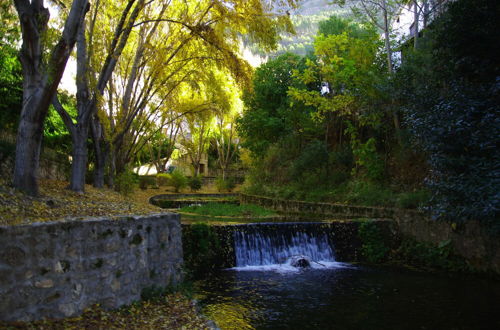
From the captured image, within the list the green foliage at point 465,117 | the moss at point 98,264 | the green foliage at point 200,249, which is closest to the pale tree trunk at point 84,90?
the green foliage at point 200,249

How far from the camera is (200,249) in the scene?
9.25 m

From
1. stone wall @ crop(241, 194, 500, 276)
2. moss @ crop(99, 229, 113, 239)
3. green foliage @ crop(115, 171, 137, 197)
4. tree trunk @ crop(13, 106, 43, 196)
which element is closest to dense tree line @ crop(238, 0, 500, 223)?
stone wall @ crop(241, 194, 500, 276)

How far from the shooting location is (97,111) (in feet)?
35.3

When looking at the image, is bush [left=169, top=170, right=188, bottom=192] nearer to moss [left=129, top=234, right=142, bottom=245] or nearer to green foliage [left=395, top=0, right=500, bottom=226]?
green foliage [left=395, top=0, right=500, bottom=226]

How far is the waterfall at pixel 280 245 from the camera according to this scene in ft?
32.7

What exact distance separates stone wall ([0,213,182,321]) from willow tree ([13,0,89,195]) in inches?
79.8

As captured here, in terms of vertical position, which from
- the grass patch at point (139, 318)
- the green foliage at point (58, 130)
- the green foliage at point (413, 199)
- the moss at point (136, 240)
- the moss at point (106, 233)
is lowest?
the grass patch at point (139, 318)

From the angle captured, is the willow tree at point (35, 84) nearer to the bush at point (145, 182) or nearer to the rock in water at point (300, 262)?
the rock in water at point (300, 262)

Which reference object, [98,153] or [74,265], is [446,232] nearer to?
[74,265]

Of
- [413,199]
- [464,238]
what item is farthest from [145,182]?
[464,238]

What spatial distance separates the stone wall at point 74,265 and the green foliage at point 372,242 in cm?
657

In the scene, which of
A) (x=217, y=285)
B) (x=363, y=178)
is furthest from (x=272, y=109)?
(x=217, y=285)

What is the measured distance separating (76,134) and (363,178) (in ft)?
34.0

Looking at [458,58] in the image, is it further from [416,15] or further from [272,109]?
[272,109]
